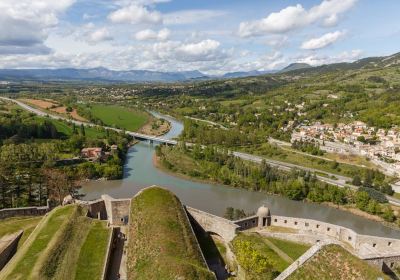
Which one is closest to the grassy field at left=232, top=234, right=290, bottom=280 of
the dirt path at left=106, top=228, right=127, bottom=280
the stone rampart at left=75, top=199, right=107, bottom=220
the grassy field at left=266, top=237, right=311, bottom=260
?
the grassy field at left=266, top=237, right=311, bottom=260

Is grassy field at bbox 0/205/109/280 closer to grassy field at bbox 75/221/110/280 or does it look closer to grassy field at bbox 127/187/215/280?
grassy field at bbox 75/221/110/280

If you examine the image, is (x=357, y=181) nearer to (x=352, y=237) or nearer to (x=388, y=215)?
(x=388, y=215)

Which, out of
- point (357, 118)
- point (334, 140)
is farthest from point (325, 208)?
point (357, 118)

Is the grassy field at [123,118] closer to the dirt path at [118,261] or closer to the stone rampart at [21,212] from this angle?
the stone rampart at [21,212]

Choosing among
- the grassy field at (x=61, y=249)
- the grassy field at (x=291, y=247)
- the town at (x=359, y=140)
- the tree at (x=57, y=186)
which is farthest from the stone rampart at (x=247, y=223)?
the town at (x=359, y=140)

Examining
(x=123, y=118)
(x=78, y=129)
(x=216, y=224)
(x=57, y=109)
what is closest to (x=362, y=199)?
(x=216, y=224)

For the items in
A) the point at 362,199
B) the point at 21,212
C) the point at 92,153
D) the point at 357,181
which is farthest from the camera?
the point at 92,153
